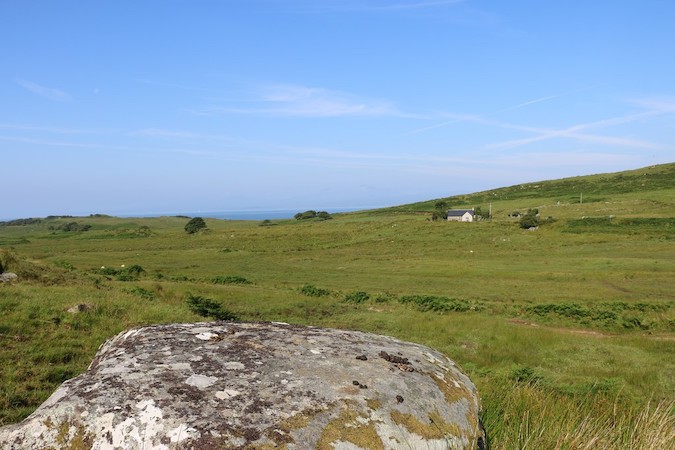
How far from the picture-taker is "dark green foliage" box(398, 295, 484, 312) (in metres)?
31.0

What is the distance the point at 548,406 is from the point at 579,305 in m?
29.2

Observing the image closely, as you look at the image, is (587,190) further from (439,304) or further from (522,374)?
(522,374)

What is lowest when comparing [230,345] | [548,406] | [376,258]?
[376,258]

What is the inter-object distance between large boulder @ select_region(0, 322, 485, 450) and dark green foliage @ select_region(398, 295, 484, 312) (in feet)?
88.1

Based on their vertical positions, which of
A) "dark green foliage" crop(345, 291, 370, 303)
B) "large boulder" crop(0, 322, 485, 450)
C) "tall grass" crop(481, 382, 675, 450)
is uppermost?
"large boulder" crop(0, 322, 485, 450)

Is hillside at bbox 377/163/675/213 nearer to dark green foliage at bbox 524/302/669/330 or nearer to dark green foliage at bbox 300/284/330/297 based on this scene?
dark green foliage at bbox 524/302/669/330

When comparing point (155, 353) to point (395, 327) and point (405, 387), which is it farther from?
point (395, 327)

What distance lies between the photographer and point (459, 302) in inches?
1283

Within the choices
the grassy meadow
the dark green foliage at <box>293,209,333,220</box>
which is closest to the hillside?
the dark green foliage at <box>293,209,333,220</box>

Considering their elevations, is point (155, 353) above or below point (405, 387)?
above

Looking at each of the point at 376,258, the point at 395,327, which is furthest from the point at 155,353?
the point at 376,258

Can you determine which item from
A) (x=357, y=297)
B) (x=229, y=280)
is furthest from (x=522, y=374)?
(x=229, y=280)

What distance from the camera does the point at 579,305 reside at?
31.4 meters

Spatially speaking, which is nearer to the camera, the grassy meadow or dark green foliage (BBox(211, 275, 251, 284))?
the grassy meadow
